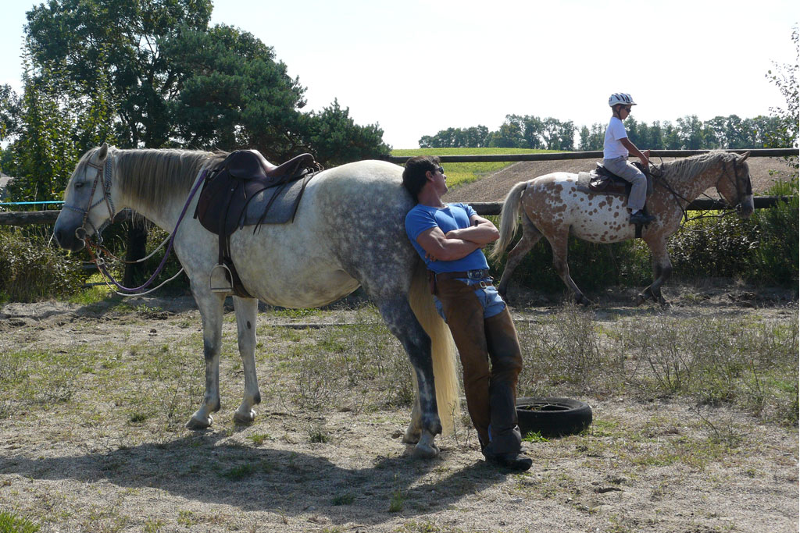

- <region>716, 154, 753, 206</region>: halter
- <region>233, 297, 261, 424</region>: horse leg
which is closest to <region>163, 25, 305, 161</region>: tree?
<region>716, 154, 753, 206</region>: halter

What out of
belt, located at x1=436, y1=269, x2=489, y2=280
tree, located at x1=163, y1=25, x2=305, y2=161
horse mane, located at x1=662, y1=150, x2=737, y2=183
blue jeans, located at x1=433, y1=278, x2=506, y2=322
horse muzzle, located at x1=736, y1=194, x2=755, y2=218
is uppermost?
tree, located at x1=163, y1=25, x2=305, y2=161

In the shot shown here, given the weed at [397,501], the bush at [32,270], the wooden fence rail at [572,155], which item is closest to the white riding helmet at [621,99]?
the wooden fence rail at [572,155]

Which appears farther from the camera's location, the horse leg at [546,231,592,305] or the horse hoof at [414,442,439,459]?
the horse leg at [546,231,592,305]

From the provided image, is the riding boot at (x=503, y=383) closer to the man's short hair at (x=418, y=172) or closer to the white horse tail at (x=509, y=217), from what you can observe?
the man's short hair at (x=418, y=172)

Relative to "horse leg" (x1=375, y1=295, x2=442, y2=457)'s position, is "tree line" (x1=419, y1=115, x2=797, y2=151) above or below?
above

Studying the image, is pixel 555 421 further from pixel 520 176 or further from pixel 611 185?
pixel 520 176

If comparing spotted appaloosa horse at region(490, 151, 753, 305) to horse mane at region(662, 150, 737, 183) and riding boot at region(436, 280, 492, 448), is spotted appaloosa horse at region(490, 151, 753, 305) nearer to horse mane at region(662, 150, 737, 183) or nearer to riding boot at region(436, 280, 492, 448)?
horse mane at region(662, 150, 737, 183)

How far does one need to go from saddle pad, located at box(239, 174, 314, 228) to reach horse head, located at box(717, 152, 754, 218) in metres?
7.57

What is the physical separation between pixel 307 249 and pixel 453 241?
118 centimetres

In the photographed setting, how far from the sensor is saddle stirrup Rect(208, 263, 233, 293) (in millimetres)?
5527

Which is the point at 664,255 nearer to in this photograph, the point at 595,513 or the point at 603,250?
the point at 603,250

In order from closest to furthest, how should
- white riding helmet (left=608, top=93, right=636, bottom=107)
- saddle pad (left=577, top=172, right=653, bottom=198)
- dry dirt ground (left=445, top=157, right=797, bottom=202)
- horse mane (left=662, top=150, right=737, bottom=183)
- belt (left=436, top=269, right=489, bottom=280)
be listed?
belt (left=436, top=269, right=489, bottom=280), white riding helmet (left=608, top=93, right=636, bottom=107), saddle pad (left=577, top=172, right=653, bottom=198), horse mane (left=662, top=150, right=737, bottom=183), dry dirt ground (left=445, top=157, right=797, bottom=202)

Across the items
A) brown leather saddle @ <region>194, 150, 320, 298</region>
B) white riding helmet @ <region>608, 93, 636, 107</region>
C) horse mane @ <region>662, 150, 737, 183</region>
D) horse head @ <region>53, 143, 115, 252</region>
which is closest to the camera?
brown leather saddle @ <region>194, 150, 320, 298</region>

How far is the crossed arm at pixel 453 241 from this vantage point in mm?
4340
